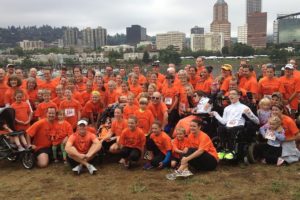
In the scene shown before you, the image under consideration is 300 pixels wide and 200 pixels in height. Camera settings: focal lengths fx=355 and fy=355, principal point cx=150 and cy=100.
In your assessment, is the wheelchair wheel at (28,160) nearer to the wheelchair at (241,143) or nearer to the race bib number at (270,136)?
the wheelchair at (241,143)

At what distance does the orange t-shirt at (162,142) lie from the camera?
6.64 meters

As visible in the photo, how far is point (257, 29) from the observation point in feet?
578

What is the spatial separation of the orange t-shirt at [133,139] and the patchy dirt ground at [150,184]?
473 mm

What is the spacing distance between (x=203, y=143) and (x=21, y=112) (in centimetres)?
394

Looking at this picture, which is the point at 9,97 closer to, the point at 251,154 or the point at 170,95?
the point at 170,95

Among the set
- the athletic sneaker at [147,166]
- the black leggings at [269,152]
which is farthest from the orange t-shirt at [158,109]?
the black leggings at [269,152]

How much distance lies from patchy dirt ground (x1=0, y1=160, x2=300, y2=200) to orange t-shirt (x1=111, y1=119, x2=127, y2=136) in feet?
2.39

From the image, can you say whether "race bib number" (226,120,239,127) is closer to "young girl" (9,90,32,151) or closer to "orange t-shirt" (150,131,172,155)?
"orange t-shirt" (150,131,172,155)

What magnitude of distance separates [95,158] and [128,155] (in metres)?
0.72

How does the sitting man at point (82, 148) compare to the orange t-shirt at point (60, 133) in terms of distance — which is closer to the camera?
the sitting man at point (82, 148)

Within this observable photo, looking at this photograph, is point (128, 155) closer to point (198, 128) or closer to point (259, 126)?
point (198, 128)

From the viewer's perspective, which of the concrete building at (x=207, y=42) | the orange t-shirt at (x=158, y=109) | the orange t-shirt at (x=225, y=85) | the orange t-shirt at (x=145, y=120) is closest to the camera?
the orange t-shirt at (x=145, y=120)

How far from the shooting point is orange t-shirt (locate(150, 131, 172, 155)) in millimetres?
6645

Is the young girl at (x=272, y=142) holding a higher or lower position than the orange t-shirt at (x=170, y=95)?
lower
